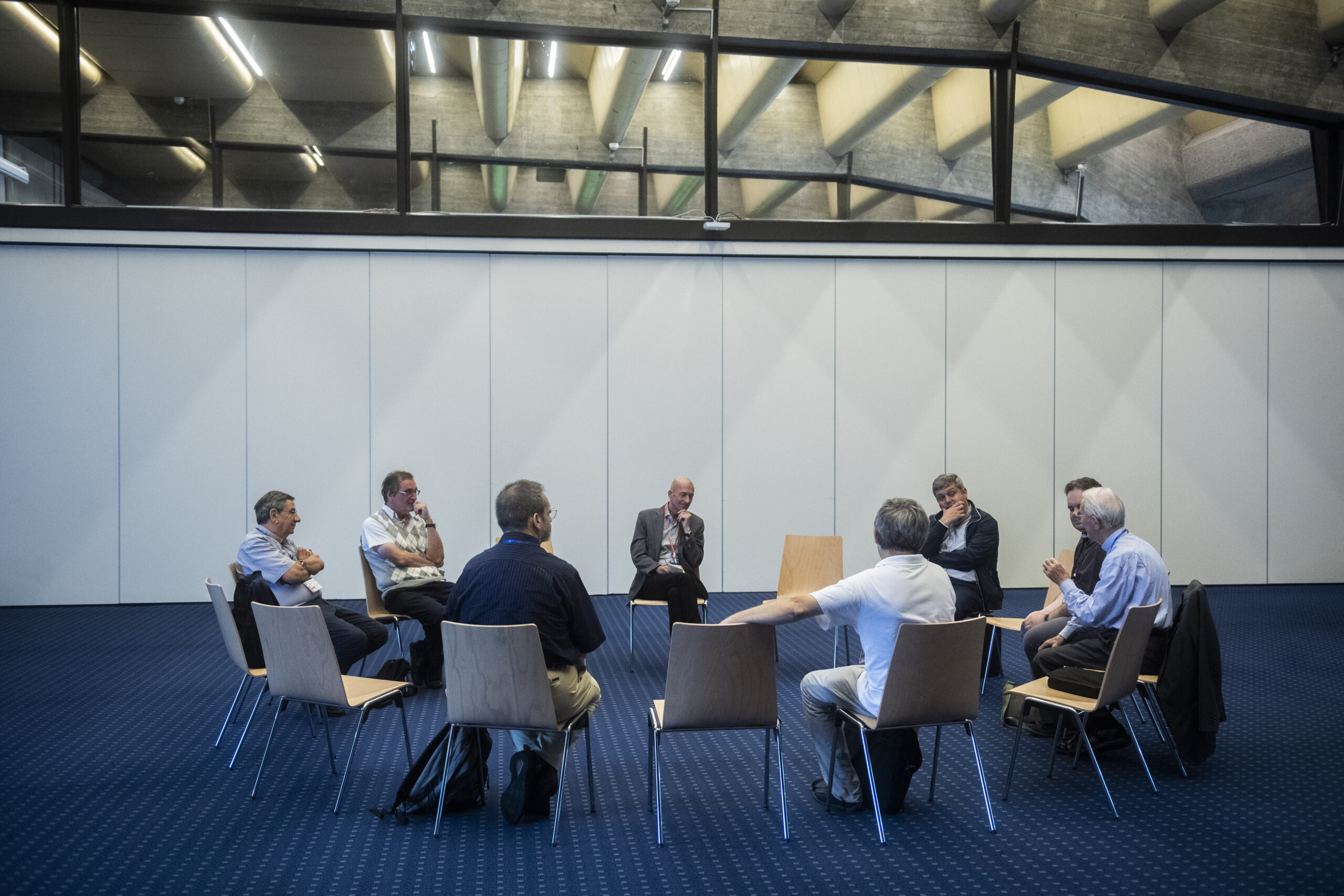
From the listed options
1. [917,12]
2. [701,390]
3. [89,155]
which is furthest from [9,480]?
[917,12]

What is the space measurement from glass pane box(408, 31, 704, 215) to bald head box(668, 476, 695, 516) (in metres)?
3.10

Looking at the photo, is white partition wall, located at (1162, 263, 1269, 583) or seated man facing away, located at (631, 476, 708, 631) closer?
seated man facing away, located at (631, 476, 708, 631)

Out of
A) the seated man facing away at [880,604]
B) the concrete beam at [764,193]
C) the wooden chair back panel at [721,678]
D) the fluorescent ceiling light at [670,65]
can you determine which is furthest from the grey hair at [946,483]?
the fluorescent ceiling light at [670,65]

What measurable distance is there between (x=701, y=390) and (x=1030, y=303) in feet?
10.4

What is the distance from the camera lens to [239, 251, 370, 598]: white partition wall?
291 inches

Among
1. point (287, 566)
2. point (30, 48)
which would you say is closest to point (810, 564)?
point (287, 566)

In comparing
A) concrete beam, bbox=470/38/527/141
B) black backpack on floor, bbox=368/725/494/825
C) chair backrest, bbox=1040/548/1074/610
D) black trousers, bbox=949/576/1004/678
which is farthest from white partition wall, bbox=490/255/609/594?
black backpack on floor, bbox=368/725/494/825

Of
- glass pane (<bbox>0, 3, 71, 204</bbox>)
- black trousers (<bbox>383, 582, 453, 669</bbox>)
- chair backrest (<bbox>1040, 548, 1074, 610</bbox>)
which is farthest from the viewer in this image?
glass pane (<bbox>0, 3, 71, 204</bbox>)

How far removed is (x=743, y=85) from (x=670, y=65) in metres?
0.67

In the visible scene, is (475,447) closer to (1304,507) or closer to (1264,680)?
(1264,680)

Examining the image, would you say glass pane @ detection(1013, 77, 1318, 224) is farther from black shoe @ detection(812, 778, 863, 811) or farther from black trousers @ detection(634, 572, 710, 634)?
black shoe @ detection(812, 778, 863, 811)

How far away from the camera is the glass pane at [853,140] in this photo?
25.3 feet

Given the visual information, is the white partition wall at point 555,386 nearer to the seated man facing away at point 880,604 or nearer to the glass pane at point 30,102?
the glass pane at point 30,102

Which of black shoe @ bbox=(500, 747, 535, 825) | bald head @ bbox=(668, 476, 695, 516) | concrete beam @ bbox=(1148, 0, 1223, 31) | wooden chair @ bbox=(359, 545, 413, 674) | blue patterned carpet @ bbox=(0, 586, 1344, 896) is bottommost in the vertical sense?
blue patterned carpet @ bbox=(0, 586, 1344, 896)
